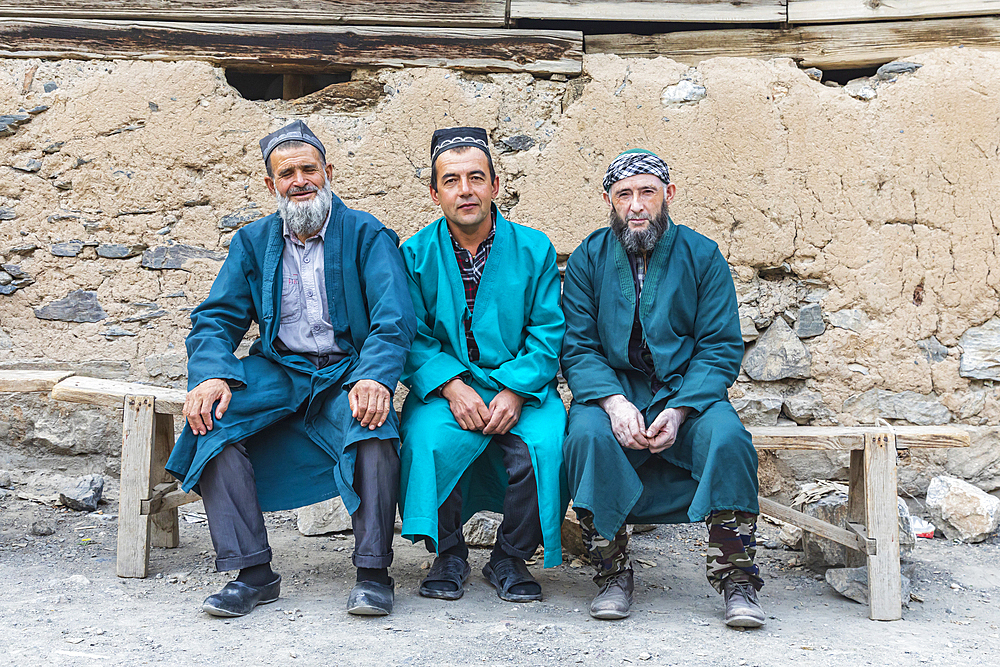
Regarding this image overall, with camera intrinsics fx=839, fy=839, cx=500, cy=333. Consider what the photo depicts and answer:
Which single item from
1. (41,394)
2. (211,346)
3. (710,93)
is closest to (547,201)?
(710,93)

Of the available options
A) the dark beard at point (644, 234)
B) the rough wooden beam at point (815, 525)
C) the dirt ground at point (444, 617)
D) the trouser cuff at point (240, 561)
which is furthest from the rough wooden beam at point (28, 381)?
the rough wooden beam at point (815, 525)

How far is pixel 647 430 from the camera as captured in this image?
288 centimetres

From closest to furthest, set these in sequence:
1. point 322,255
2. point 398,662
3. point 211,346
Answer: point 398,662 < point 211,346 < point 322,255

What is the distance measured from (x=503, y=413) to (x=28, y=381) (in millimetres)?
1837

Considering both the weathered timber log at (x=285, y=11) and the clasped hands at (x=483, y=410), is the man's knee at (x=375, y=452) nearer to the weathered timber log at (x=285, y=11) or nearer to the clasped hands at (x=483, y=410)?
the clasped hands at (x=483, y=410)

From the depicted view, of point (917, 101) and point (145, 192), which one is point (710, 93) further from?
point (145, 192)

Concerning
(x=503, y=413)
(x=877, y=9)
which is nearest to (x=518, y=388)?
(x=503, y=413)

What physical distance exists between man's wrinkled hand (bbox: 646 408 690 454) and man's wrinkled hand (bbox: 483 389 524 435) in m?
0.46

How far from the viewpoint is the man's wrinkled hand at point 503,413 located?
2873mm

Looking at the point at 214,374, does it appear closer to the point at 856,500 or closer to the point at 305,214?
the point at 305,214

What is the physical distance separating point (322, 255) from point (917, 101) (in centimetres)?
269

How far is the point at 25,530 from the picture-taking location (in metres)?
3.50

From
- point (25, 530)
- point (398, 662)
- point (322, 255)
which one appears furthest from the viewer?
point (25, 530)

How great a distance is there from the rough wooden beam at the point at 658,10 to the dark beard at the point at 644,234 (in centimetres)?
128
